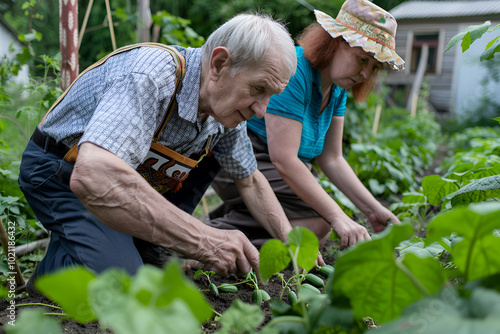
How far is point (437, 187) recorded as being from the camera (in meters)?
2.26

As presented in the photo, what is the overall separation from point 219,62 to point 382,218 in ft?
4.30

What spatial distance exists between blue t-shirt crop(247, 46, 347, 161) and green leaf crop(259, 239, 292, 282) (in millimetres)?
1084

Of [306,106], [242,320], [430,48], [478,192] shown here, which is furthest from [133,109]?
[430,48]

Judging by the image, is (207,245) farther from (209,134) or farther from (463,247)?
(463,247)

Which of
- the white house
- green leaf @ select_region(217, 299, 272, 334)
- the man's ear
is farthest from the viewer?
the white house

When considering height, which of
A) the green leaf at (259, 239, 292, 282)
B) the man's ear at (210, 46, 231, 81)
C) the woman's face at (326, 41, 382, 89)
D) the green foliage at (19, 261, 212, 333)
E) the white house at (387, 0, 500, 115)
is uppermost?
the man's ear at (210, 46, 231, 81)

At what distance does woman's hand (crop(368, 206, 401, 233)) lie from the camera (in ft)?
7.64

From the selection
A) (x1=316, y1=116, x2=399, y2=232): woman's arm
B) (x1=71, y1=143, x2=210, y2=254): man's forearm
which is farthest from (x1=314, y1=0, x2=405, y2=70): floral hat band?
(x1=71, y1=143, x2=210, y2=254): man's forearm

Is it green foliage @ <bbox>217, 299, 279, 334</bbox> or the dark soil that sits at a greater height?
green foliage @ <bbox>217, 299, 279, 334</bbox>

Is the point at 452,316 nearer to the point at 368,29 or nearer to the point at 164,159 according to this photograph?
the point at 164,159

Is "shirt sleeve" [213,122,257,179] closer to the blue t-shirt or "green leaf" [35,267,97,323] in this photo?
the blue t-shirt

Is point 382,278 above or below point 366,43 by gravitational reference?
below

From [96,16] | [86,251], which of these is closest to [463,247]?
[86,251]

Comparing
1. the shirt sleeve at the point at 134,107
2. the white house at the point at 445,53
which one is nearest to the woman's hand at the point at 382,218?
the shirt sleeve at the point at 134,107
